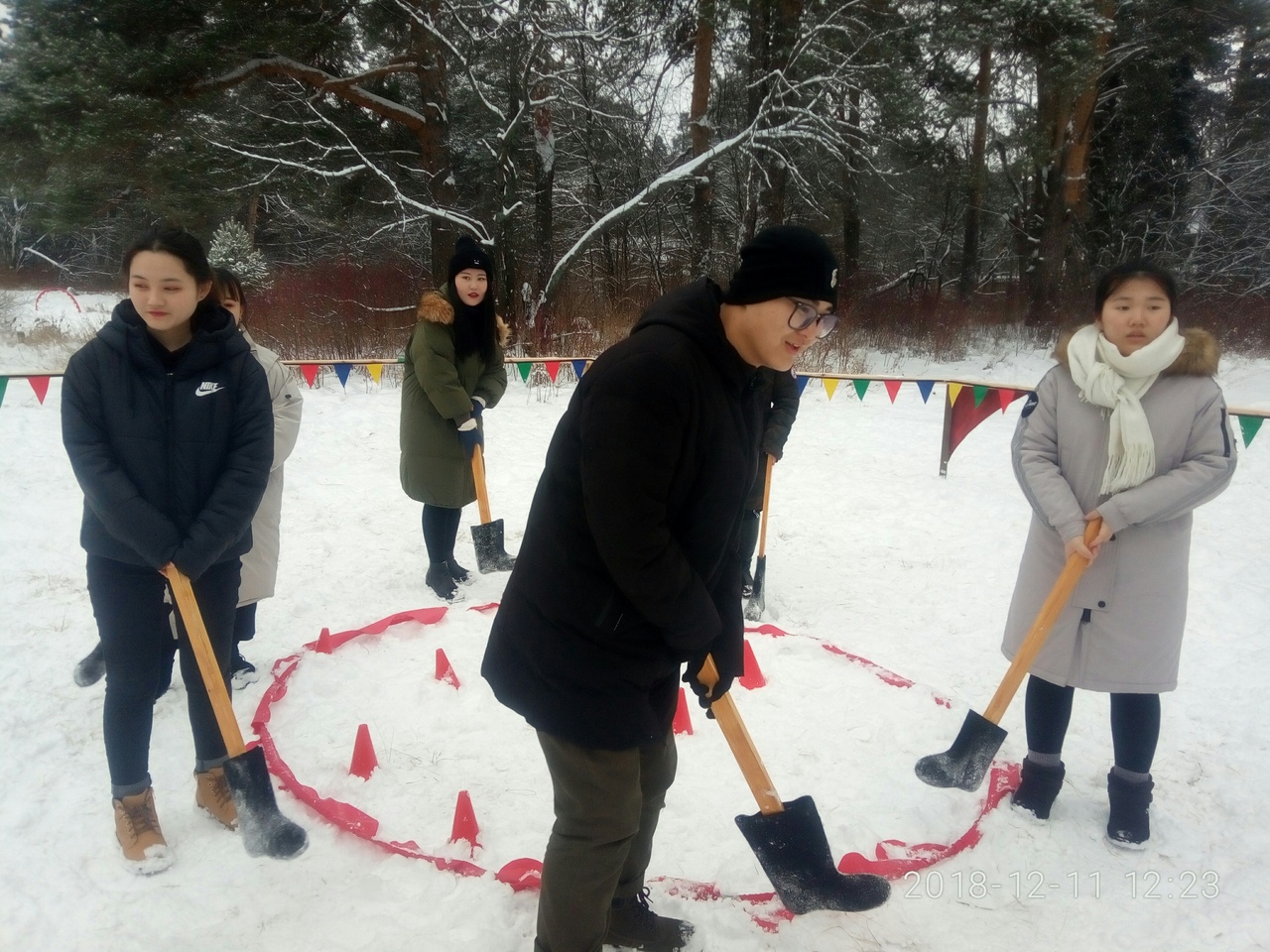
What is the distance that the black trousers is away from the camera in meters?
2.07

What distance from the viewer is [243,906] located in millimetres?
2033

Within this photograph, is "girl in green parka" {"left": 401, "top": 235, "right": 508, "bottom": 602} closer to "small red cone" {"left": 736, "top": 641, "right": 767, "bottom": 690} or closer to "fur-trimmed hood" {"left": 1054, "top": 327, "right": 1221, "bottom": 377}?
"small red cone" {"left": 736, "top": 641, "right": 767, "bottom": 690}

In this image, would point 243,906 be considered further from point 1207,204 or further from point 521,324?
point 1207,204

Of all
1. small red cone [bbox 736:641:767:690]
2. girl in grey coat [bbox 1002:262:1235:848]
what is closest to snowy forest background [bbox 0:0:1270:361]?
small red cone [bbox 736:641:767:690]

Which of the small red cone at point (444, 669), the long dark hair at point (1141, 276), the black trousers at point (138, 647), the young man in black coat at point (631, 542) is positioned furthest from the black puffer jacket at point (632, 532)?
the small red cone at point (444, 669)

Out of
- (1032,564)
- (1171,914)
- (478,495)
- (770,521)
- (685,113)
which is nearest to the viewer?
(1171,914)

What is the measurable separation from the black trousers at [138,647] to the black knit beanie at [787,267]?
1776 mm

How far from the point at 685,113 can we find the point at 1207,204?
1110cm

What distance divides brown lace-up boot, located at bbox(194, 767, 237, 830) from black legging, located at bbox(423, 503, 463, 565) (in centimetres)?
195

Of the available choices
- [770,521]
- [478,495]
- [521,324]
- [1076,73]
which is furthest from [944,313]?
[478,495]

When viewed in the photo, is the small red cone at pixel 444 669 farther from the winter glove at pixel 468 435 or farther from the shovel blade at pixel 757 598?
the shovel blade at pixel 757 598

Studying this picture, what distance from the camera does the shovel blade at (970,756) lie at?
254cm

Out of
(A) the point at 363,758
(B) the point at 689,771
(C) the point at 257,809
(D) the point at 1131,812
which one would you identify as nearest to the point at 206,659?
(C) the point at 257,809

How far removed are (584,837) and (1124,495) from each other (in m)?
1.81
